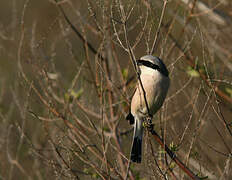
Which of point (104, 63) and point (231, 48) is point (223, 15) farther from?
point (104, 63)

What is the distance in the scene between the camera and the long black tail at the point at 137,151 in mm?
3637

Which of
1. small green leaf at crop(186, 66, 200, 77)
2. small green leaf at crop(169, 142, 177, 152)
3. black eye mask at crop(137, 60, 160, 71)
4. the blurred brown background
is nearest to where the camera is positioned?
small green leaf at crop(169, 142, 177, 152)

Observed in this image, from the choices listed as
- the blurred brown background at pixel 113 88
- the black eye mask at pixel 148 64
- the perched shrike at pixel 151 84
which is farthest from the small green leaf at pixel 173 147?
the black eye mask at pixel 148 64

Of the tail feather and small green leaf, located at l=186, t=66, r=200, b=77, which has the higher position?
small green leaf, located at l=186, t=66, r=200, b=77

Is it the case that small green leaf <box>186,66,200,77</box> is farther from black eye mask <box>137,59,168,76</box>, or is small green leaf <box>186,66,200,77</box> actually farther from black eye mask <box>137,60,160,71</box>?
black eye mask <box>137,60,160,71</box>

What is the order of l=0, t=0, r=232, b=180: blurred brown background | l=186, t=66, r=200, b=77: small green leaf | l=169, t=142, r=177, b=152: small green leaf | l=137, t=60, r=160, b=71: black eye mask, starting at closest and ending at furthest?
l=169, t=142, r=177, b=152: small green leaf
l=0, t=0, r=232, b=180: blurred brown background
l=137, t=60, r=160, b=71: black eye mask
l=186, t=66, r=200, b=77: small green leaf

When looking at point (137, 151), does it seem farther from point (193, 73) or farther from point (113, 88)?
Result: point (193, 73)

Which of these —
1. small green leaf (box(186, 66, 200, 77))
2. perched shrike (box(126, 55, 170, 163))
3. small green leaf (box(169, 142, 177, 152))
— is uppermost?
small green leaf (box(186, 66, 200, 77))

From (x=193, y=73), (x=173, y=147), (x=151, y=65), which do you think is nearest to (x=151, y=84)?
(x=151, y=65)

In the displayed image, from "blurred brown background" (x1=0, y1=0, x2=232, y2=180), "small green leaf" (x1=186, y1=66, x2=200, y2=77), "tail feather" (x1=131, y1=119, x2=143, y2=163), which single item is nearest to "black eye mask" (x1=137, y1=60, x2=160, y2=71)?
"blurred brown background" (x1=0, y1=0, x2=232, y2=180)

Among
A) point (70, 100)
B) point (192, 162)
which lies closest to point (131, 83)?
point (70, 100)

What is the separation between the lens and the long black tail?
11.9 feet

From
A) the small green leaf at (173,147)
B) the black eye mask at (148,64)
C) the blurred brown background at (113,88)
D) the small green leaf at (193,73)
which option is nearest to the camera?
the small green leaf at (173,147)

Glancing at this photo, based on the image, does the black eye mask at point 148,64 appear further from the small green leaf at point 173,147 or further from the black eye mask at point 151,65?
the small green leaf at point 173,147
